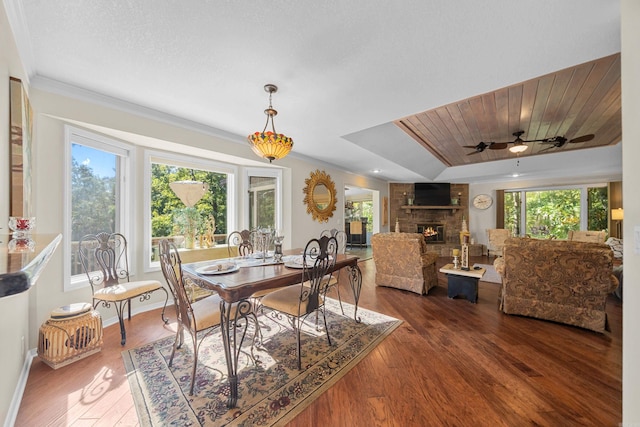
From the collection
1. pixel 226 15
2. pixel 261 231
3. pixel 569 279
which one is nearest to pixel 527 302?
pixel 569 279

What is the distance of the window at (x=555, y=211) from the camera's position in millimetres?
6211

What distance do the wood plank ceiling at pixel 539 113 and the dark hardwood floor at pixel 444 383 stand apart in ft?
8.04

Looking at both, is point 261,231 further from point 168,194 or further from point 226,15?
point 168,194

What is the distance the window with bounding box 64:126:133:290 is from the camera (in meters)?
2.45

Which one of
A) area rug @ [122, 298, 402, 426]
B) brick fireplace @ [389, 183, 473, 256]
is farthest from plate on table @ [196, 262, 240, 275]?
brick fireplace @ [389, 183, 473, 256]

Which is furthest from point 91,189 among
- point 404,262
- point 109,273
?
point 404,262

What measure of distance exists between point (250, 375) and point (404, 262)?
276 centimetres

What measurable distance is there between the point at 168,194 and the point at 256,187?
4.63 ft

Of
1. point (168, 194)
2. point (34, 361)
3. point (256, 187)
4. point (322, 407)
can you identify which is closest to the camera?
point (322, 407)

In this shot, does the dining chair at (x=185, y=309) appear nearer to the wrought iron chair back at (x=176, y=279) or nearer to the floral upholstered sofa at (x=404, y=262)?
the wrought iron chair back at (x=176, y=279)

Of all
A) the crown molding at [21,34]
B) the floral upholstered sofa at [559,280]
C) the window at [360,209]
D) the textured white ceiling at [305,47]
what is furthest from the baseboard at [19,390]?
the window at [360,209]

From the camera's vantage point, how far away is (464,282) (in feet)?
11.5

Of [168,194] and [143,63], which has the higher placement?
[143,63]

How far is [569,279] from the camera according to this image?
102 inches
